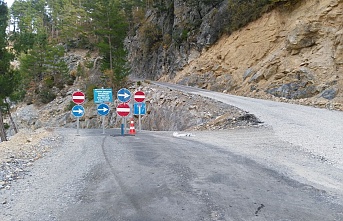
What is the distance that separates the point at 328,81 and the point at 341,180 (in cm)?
1553

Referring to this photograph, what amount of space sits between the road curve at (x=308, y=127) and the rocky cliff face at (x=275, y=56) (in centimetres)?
348

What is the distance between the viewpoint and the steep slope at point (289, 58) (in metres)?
19.8

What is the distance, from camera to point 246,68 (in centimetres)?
2734

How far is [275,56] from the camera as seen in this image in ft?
79.3

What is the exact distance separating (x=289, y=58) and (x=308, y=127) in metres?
12.8

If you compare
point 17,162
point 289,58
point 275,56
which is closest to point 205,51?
point 275,56

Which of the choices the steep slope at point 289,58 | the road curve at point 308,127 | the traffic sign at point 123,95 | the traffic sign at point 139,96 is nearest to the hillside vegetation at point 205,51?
the steep slope at point 289,58

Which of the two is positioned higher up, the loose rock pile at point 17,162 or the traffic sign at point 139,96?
the traffic sign at point 139,96

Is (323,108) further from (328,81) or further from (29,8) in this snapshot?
(29,8)

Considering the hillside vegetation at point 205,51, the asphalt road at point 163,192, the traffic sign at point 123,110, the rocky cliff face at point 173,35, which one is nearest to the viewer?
the asphalt road at point 163,192

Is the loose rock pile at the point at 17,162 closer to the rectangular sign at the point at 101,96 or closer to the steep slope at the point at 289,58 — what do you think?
the rectangular sign at the point at 101,96

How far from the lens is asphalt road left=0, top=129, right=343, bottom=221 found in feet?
14.0

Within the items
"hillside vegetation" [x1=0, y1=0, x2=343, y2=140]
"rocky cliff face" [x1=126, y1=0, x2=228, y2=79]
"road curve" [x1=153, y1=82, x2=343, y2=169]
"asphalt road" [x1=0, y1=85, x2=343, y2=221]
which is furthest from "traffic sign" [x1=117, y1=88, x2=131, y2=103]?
"rocky cliff face" [x1=126, y1=0, x2=228, y2=79]

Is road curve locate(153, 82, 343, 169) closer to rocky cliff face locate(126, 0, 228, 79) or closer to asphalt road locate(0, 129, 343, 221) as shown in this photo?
asphalt road locate(0, 129, 343, 221)
